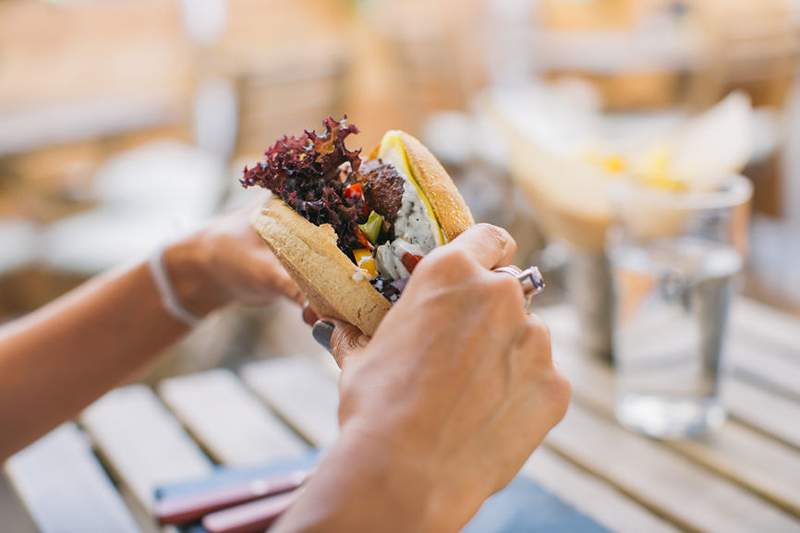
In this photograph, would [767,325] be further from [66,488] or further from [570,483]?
[66,488]

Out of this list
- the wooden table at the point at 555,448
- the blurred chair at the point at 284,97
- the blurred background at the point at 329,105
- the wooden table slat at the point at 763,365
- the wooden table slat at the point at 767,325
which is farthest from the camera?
the blurred chair at the point at 284,97

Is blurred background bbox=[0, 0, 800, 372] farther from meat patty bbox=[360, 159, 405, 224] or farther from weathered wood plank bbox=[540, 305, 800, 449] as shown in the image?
meat patty bbox=[360, 159, 405, 224]

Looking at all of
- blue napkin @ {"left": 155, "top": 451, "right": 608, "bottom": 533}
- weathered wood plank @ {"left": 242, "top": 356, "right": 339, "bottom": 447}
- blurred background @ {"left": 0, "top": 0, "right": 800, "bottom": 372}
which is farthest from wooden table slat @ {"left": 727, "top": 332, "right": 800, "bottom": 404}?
weathered wood plank @ {"left": 242, "top": 356, "right": 339, "bottom": 447}

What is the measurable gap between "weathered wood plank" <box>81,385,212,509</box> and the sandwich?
40 cm

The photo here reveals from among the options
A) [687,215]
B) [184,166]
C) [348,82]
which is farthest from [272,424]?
[184,166]

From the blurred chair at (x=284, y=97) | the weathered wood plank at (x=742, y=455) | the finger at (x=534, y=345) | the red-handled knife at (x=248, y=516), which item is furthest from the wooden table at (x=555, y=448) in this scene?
the blurred chair at (x=284, y=97)

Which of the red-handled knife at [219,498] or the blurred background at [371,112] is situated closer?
the red-handled knife at [219,498]

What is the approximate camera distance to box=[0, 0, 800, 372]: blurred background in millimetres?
2447

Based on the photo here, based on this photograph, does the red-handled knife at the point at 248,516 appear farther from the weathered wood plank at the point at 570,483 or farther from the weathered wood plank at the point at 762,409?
the weathered wood plank at the point at 762,409

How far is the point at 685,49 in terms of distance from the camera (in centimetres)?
392

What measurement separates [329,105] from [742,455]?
2079mm

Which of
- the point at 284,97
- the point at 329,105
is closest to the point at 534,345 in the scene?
the point at 284,97

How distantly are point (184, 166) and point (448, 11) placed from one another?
11.3 ft

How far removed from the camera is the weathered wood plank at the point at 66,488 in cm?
90
